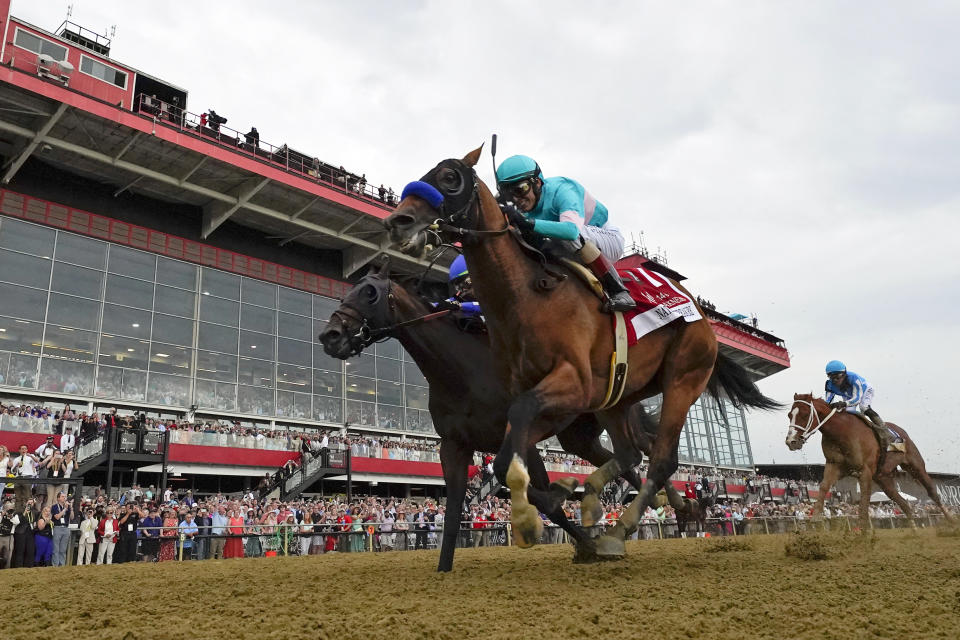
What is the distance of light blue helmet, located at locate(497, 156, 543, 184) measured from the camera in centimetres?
518

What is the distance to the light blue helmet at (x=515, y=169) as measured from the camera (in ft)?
17.0

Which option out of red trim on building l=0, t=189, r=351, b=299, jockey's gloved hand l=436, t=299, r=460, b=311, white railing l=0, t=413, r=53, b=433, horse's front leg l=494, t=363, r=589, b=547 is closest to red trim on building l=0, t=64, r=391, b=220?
red trim on building l=0, t=189, r=351, b=299

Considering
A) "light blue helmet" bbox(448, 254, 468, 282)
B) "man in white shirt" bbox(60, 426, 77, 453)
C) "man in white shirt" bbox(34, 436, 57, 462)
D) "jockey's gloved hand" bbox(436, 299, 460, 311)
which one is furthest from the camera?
"man in white shirt" bbox(60, 426, 77, 453)

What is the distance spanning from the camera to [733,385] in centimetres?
757

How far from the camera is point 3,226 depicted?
26.1m

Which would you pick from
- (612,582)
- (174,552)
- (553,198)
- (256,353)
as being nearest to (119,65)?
(256,353)

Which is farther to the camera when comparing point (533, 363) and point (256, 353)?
point (256, 353)

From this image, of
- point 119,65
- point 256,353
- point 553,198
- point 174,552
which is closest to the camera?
point 553,198

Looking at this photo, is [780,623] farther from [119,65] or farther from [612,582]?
[119,65]

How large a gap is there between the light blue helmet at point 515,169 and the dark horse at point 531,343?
418mm

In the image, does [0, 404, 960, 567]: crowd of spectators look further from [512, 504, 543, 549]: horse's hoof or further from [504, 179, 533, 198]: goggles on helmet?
[504, 179, 533, 198]: goggles on helmet

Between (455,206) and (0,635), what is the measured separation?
3.28 metres

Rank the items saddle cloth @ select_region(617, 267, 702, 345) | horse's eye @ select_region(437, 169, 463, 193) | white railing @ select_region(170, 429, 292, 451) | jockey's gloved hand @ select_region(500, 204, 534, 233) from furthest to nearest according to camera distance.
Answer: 1. white railing @ select_region(170, 429, 292, 451)
2. saddle cloth @ select_region(617, 267, 702, 345)
3. jockey's gloved hand @ select_region(500, 204, 534, 233)
4. horse's eye @ select_region(437, 169, 463, 193)

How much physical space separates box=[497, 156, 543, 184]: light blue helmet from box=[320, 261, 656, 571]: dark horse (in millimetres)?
1566
